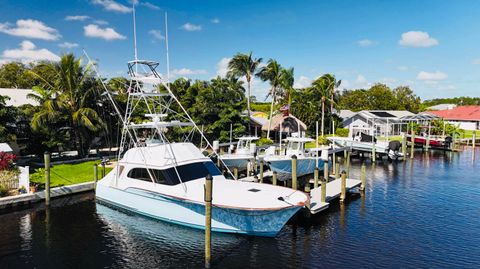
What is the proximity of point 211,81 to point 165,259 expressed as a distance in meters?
30.7

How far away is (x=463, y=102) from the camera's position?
5778 inches

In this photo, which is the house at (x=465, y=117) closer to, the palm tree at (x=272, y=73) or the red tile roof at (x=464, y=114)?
the red tile roof at (x=464, y=114)

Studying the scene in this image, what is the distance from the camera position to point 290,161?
2730 cm

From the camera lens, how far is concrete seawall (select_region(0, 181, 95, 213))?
19250mm

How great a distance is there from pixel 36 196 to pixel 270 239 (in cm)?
1414

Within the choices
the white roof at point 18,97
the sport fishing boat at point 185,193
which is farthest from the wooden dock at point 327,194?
the white roof at point 18,97

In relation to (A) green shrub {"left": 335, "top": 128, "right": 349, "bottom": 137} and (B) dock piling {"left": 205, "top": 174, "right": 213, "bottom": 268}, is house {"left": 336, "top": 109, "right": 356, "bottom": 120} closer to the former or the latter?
(A) green shrub {"left": 335, "top": 128, "right": 349, "bottom": 137}

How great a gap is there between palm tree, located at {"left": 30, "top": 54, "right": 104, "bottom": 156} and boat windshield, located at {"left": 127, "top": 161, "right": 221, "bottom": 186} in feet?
43.1

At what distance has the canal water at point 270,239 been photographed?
13.6 meters

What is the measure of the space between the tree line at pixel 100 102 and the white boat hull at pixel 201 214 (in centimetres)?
1271

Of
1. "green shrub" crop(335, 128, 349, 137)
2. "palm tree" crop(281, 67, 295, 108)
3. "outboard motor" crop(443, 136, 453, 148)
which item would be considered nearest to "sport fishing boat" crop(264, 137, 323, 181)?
"palm tree" crop(281, 67, 295, 108)

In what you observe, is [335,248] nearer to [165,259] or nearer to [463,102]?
[165,259]

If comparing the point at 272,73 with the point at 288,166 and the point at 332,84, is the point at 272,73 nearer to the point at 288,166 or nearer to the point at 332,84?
the point at 332,84

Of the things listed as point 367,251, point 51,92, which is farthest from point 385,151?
point 51,92
